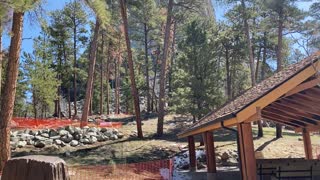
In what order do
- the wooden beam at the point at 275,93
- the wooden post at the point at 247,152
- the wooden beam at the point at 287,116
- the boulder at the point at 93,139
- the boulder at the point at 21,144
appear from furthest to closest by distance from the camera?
1. the boulder at the point at 93,139
2. the boulder at the point at 21,144
3. the wooden beam at the point at 287,116
4. the wooden post at the point at 247,152
5. the wooden beam at the point at 275,93

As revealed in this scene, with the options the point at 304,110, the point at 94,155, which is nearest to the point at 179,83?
the point at 94,155

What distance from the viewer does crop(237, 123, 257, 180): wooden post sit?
7.04m

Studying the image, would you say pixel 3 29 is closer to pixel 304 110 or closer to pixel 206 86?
pixel 304 110

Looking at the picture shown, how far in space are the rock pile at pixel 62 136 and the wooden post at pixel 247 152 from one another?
1309 cm

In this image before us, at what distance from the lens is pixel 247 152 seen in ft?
23.3

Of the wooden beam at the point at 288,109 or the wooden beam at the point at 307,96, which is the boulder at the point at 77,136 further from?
the wooden beam at the point at 307,96

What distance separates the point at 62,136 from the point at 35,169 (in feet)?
60.6

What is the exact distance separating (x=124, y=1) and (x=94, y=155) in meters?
9.89

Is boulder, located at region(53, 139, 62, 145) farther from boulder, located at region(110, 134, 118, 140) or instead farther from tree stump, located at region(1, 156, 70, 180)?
tree stump, located at region(1, 156, 70, 180)

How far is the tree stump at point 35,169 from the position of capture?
1.82 meters

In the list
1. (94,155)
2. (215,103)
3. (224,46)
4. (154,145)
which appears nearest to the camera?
(94,155)

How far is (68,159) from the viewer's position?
16.0m

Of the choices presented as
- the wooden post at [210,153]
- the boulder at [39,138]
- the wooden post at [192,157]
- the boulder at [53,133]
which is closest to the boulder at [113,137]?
the boulder at [53,133]

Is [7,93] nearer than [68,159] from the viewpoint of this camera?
Yes
